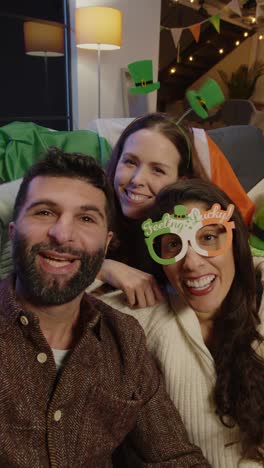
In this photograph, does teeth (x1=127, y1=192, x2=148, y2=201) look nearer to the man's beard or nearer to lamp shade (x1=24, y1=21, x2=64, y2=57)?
the man's beard

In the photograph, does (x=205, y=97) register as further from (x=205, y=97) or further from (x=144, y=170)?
(x=144, y=170)

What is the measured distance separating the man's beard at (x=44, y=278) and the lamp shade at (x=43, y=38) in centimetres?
346

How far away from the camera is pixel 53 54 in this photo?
4.16 meters

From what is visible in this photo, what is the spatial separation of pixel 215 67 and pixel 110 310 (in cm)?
771

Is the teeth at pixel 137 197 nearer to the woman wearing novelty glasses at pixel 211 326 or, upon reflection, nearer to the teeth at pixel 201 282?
the woman wearing novelty glasses at pixel 211 326

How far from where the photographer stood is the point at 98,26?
3.52 meters

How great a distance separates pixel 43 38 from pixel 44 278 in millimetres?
3573

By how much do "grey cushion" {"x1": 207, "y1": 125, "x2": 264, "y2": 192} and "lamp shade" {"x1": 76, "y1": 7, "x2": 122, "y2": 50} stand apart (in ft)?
5.02

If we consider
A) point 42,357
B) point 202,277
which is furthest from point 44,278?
point 202,277

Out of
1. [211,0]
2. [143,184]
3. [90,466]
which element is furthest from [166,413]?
[211,0]

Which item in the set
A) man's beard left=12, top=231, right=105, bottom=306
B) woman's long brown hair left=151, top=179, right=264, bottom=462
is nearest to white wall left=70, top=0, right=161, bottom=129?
woman's long brown hair left=151, top=179, right=264, bottom=462

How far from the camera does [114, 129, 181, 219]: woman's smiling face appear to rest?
163 cm

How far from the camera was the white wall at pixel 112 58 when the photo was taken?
409 cm

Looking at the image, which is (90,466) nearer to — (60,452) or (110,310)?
(60,452)
